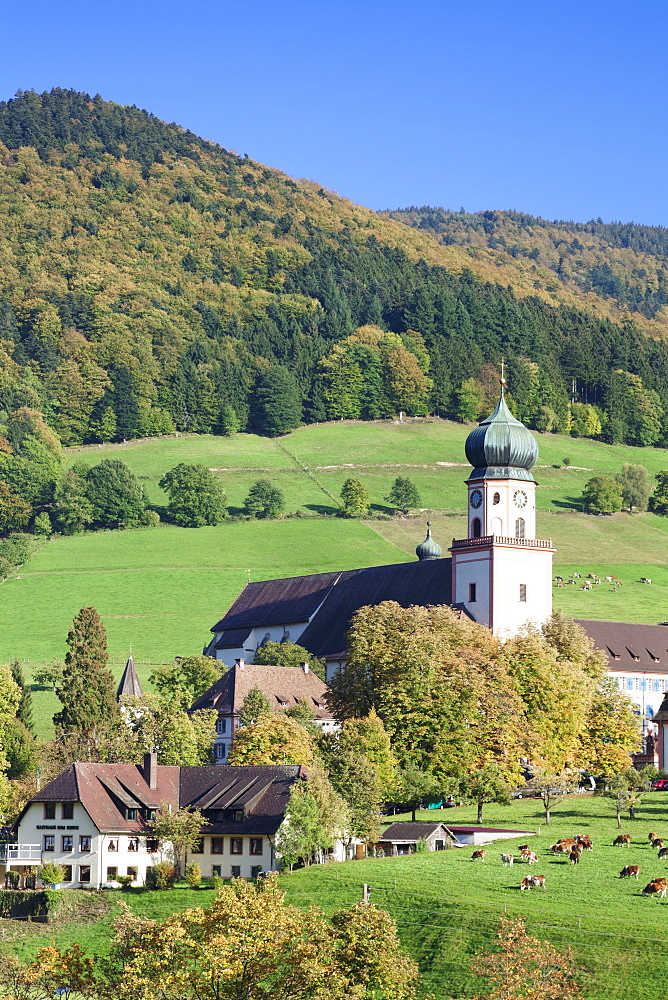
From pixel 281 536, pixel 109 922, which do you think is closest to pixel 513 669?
pixel 109 922

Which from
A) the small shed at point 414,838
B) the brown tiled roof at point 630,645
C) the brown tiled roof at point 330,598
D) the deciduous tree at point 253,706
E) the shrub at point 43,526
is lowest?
the small shed at point 414,838

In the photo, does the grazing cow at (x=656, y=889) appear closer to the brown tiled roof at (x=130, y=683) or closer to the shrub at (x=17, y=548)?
the brown tiled roof at (x=130, y=683)

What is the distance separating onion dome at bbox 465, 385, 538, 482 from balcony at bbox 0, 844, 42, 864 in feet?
146

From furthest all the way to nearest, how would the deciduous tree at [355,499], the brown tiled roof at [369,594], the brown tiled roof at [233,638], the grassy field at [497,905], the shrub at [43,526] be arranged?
the deciduous tree at [355,499] < the shrub at [43,526] < the brown tiled roof at [233,638] < the brown tiled roof at [369,594] < the grassy field at [497,905]

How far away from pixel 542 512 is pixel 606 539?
8.60m

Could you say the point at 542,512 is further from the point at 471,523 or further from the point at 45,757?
the point at 45,757

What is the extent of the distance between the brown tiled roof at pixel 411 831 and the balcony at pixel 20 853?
14342mm

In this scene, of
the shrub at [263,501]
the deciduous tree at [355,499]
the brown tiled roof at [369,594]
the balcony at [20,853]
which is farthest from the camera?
the shrub at [263,501]

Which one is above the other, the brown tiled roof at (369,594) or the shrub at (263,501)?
the shrub at (263,501)

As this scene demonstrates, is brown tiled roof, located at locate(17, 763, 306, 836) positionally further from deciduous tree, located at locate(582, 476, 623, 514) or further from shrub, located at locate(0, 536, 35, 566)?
deciduous tree, located at locate(582, 476, 623, 514)

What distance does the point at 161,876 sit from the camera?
70.9 metres

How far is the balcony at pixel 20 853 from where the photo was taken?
73688mm

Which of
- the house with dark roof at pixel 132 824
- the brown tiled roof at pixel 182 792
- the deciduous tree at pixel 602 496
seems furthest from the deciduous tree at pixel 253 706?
→ the deciduous tree at pixel 602 496

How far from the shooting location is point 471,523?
110312mm
